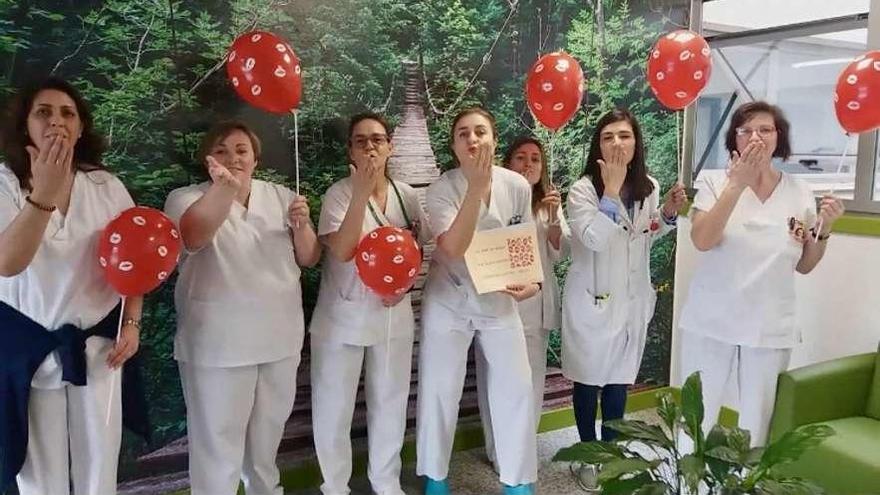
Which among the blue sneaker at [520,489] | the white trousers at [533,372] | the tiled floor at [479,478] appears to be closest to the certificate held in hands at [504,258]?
the white trousers at [533,372]

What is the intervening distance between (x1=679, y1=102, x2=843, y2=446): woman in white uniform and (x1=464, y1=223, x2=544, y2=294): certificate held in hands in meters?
0.60

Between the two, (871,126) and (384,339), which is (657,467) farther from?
(871,126)

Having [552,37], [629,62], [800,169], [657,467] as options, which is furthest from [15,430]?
[800,169]

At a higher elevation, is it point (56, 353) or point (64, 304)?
point (64, 304)

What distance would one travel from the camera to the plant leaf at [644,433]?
1.50 metres

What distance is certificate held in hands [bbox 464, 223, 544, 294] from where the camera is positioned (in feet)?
8.07

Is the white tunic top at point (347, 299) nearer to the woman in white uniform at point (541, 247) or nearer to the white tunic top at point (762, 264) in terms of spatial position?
the woman in white uniform at point (541, 247)

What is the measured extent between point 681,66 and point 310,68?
1413 mm

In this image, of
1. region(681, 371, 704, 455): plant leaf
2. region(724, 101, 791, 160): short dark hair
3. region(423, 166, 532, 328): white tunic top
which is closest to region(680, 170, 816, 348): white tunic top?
region(724, 101, 791, 160): short dark hair

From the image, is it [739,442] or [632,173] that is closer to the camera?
[739,442]

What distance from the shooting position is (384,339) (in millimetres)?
2535

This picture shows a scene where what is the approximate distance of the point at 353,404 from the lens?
2572 mm

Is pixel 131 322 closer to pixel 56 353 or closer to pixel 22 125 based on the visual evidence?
pixel 56 353

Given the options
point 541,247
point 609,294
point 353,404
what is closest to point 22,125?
point 353,404
